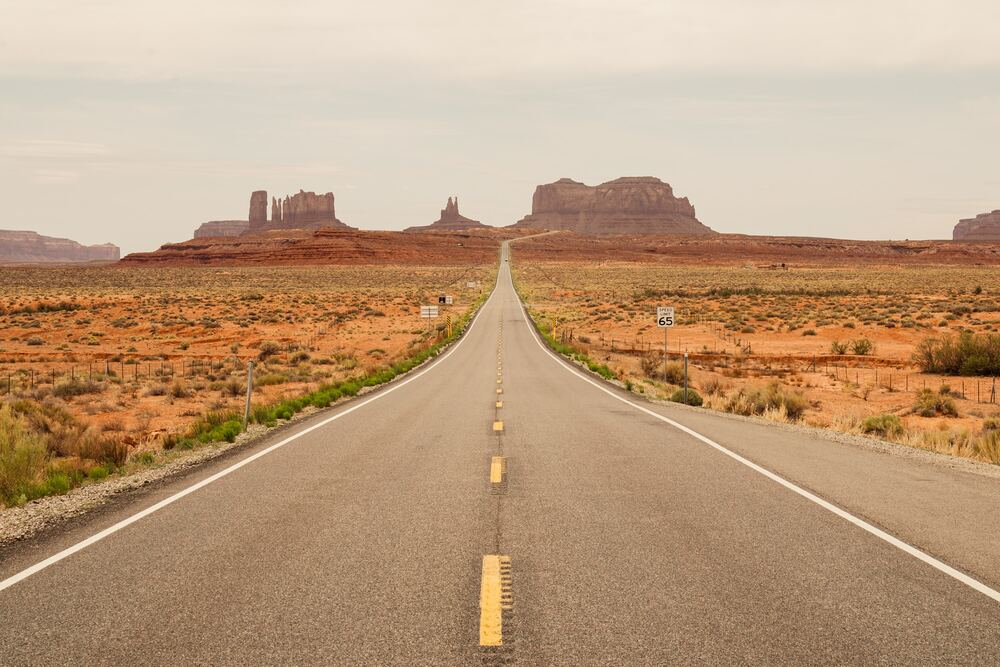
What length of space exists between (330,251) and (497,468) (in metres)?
163

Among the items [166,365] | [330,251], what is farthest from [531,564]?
[330,251]

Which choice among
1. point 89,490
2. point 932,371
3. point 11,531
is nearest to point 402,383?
point 89,490

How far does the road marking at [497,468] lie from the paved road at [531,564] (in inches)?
5.0

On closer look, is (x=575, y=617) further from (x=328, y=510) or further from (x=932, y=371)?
(x=932, y=371)

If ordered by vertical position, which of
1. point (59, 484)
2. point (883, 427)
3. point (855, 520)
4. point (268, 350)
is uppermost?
point (855, 520)

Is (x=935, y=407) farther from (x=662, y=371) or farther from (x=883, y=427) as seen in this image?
(x=662, y=371)

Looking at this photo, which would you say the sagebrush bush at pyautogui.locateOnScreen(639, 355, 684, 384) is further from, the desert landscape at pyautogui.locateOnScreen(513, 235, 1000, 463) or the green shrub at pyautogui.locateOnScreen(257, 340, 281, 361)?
the green shrub at pyautogui.locateOnScreen(257, 340, 281, 361)

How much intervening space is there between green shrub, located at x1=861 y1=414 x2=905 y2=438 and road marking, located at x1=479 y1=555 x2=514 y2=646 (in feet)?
40.5

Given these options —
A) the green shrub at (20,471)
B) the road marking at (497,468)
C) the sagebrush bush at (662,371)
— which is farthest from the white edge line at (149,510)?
the sagebrush bush at (662,371)

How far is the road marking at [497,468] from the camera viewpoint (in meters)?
9.43

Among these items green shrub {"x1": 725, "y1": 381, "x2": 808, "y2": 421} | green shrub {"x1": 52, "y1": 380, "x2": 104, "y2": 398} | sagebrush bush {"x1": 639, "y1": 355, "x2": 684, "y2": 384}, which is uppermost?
green shrub {"x1": 725, "y1": 381, "x2": 808, "y2": 421}

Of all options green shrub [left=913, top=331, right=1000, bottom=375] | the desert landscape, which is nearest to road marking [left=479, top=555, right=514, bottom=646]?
the desert landscape

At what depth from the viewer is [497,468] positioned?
33.2 feet

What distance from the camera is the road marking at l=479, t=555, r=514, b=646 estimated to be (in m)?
4.76
